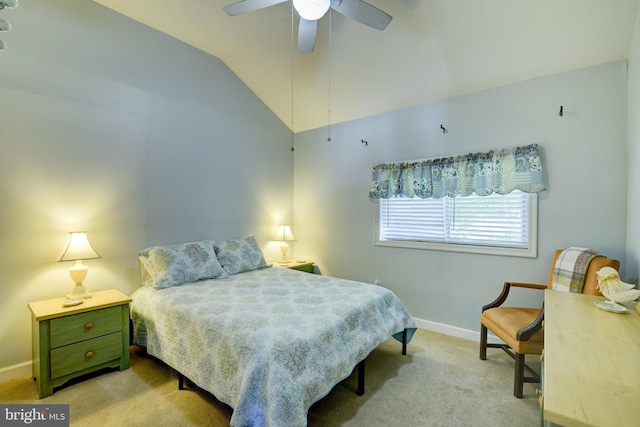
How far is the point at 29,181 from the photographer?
2326 millimetres

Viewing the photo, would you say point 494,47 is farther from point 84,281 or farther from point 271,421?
point 84,281

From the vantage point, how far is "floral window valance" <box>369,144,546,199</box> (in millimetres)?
2641

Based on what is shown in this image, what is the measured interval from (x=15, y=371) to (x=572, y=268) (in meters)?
4.36

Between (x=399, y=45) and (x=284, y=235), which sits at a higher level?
(x=399, y=45)

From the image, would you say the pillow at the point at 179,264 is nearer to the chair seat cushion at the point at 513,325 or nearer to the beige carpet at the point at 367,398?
the beige carpet at the point at 367,398

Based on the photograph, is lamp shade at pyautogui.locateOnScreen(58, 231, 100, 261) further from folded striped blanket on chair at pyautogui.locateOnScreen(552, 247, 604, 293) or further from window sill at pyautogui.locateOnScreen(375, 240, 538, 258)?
folded striped blanket on chair at pyautogui.locateOnScreen(552, 247, 604, 293)

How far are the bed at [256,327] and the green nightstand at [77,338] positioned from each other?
0.60 ft

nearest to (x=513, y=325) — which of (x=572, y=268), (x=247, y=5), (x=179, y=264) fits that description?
(x=572, y=268)

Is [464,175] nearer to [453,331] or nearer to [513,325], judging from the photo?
[513,325]

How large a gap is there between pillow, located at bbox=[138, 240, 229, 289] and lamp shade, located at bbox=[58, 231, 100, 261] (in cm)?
48

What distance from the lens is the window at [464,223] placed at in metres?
2.77

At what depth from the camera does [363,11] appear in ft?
6.59


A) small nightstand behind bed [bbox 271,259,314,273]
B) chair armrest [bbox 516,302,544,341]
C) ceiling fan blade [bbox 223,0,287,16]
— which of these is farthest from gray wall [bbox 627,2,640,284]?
small nightstand behind bed [bbox 271,259,314,273]

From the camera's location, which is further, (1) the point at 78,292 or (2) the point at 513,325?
(1) the point at 78,292
